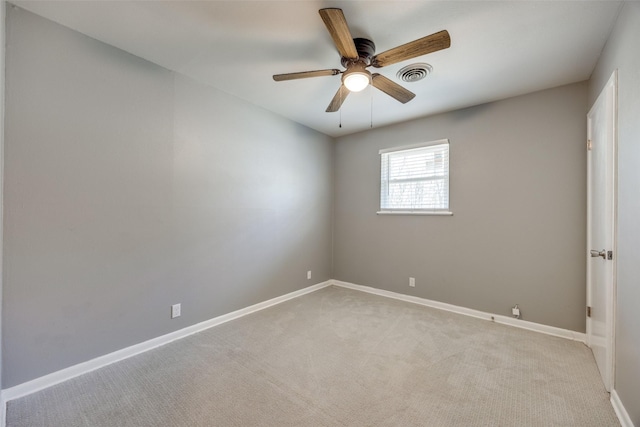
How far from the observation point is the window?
3475 millimetres

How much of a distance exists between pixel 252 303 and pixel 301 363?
1303 millimetres

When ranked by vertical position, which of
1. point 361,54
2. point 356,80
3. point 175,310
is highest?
point 361,54

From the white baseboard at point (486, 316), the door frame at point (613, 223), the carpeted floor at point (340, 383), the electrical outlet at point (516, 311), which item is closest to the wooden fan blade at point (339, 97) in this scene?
the door frame at point (613, 223)

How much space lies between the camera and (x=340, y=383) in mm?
1918

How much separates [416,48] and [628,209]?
156 centimetres

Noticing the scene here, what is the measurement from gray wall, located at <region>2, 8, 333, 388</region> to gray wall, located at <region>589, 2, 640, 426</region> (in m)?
3.11

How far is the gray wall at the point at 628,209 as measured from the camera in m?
1.43

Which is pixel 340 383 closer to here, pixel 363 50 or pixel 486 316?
pixel 486 316

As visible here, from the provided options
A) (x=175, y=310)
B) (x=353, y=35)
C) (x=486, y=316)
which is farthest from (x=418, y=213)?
(x=175, y=310)

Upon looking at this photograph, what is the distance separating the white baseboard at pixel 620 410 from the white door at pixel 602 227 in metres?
0.09

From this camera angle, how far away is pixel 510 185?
2973mm

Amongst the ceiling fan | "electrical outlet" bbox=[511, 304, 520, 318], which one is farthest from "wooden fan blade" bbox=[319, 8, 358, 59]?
"electrical outlet" bbox=[511, 304, 520, 318]

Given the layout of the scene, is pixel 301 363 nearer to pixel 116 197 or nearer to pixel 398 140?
pixel 116 197

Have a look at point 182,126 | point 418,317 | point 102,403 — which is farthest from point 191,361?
point 418,317
